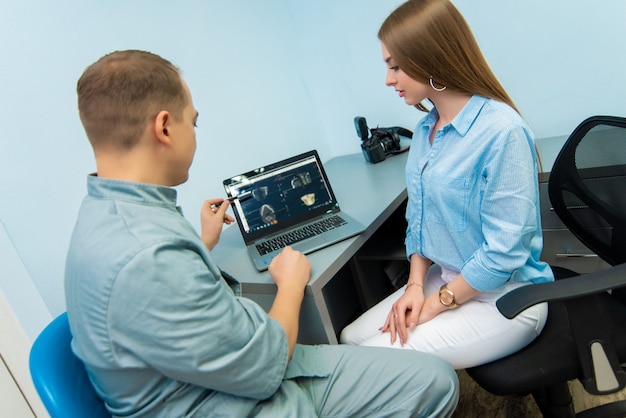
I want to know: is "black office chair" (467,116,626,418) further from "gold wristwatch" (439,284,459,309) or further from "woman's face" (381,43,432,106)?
"woman's face" (381,43,432,106)

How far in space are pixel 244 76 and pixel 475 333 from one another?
4.67 ft

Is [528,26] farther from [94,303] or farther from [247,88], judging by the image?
Result: [94,303]

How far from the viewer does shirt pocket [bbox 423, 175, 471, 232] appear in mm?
993

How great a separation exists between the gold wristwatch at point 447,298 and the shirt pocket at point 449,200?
16 cm

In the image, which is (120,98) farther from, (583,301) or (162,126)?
(583,301)

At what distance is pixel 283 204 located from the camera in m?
1.37

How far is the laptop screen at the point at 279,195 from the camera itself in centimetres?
135

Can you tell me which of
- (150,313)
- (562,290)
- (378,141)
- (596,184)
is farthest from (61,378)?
(378,141)

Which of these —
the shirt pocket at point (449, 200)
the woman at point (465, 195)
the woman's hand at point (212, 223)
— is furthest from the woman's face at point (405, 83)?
the woman's hand at point (212, 223)

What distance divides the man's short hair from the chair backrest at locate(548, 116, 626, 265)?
1033mm

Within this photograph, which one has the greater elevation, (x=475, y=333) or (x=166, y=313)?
(x=166, y=313)

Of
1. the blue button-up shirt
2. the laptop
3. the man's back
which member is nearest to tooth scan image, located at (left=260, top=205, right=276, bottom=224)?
the laptop

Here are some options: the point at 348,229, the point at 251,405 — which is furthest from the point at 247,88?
the point at 251,405

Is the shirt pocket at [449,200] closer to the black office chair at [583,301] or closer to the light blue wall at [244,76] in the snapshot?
the black office chair at [583,301]
